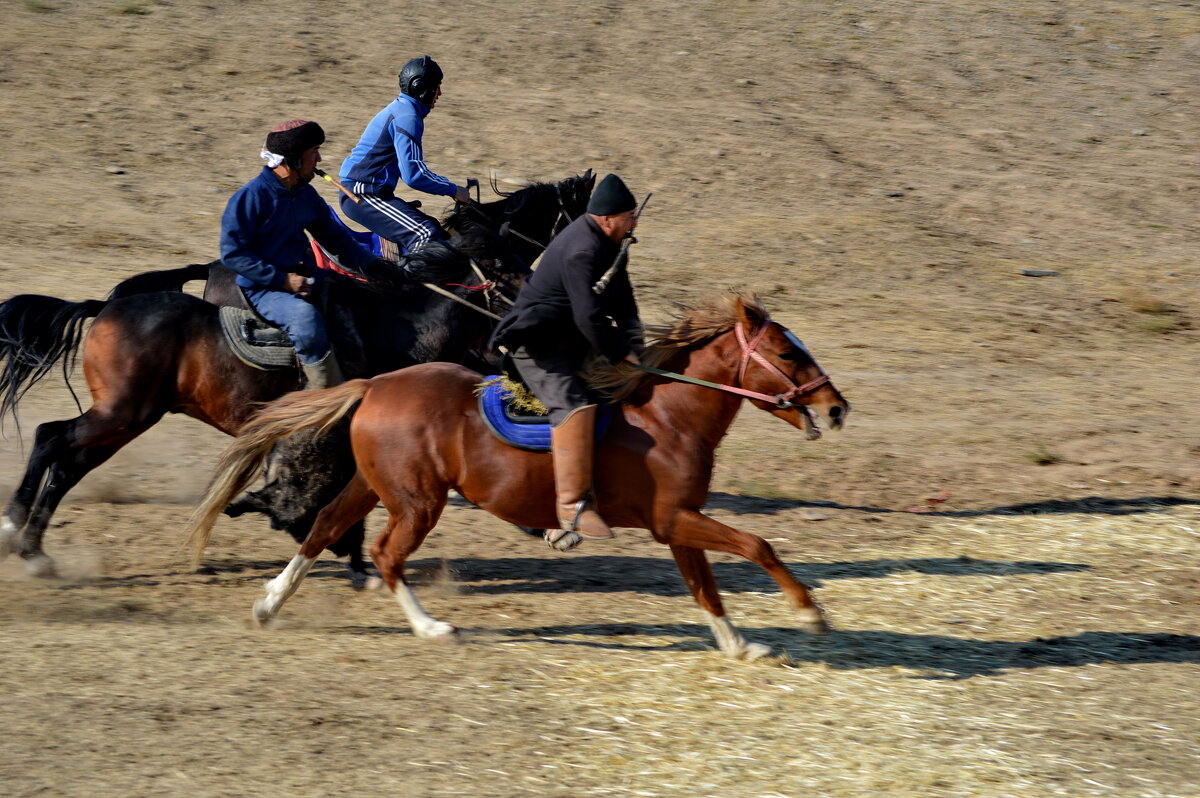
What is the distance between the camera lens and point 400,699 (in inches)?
225

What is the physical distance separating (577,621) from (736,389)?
65.2 inches

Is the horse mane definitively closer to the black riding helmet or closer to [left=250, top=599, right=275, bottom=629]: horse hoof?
[left=250, top=599, right=275, bottom=629]: horse hoof

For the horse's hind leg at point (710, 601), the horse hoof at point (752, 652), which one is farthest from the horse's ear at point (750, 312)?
the horse hoof at point (752, 652)

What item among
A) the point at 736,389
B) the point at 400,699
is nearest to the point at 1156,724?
the point at 736,389

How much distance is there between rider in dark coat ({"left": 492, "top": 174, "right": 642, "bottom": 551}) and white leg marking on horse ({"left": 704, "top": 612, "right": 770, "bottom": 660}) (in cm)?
74

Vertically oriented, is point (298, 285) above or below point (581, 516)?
above

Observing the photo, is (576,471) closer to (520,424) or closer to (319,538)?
(520,424)

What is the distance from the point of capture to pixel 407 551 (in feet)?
21.2

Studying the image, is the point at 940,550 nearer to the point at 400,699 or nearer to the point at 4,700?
the point at 400,699

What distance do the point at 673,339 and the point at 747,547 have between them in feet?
3.53

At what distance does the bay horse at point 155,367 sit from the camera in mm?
7344

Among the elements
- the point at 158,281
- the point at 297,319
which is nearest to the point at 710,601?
the point at 297,319

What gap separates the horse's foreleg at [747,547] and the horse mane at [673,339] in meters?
0.68

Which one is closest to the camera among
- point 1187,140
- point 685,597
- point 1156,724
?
point 1156,724
